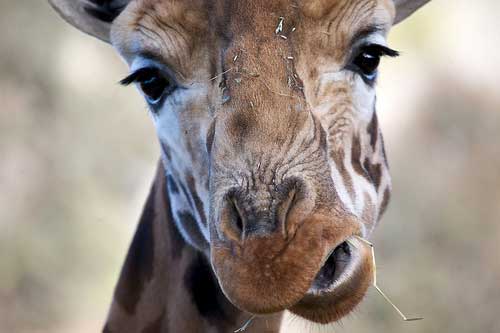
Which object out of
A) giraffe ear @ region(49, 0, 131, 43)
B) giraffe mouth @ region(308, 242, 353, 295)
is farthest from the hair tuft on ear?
giraffe mouth @ region(308, 242, 353, 295)

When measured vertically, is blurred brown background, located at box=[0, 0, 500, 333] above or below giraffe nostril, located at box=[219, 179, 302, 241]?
below

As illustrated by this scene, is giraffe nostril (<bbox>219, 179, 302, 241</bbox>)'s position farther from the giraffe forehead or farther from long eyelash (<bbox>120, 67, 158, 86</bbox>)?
long eyelash (<bbox>120, 67, 158, 86</bbox>)

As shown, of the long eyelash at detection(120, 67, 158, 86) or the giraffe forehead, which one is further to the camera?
the long eyelash at detection(120, 67, 158, 86)

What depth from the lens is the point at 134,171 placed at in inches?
610

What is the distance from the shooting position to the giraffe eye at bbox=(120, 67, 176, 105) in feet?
14.1

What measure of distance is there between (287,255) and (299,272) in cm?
7

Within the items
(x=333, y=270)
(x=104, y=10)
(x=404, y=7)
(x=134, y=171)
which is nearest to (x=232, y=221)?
(x=333, y=270)

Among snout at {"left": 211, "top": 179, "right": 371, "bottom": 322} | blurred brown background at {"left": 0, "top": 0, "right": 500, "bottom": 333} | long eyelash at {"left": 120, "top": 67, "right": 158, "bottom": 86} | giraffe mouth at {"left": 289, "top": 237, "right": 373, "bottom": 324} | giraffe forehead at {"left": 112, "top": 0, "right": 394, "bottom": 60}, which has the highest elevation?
giraffe forehead at {"left": 112, "top": 0, "right": 394, "bottom": 60}

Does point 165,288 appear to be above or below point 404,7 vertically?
below

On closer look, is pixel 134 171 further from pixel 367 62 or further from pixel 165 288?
pixel 367 62

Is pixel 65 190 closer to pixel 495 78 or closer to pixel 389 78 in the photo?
pixel 389 78

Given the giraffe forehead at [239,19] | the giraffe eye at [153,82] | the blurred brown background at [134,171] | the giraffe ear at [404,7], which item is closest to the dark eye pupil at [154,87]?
the giraffe eye at [153,82]

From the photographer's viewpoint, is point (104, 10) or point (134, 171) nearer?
point (104, 10)

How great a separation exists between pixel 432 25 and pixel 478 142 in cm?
198
